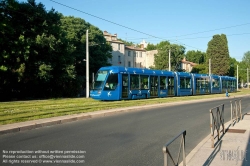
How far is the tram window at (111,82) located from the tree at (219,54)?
215ft

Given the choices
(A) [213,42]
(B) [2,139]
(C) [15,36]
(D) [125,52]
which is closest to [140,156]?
(B) [2,139]

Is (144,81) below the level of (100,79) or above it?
below

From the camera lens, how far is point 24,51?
23156mm

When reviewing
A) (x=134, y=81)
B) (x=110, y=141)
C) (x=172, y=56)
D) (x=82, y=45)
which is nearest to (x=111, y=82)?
(x=134, y=81)

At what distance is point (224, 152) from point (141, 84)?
59.1 feet

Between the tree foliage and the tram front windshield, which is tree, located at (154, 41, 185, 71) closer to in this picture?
the tree foliage

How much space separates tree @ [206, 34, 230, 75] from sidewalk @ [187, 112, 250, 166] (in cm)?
7601

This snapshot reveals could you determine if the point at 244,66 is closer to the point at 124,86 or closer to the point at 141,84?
the point at 141,84

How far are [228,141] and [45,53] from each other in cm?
2335

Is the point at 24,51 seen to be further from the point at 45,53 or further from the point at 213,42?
the point at 213,42

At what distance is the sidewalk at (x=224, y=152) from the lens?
5316 mm

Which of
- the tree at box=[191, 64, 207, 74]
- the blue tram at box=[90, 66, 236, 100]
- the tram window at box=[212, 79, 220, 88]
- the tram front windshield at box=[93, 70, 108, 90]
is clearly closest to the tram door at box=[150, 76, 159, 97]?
the blue tram at box=[90, 66, 236, 100]

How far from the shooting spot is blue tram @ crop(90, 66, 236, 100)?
2094 cm

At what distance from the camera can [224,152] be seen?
6129mm
